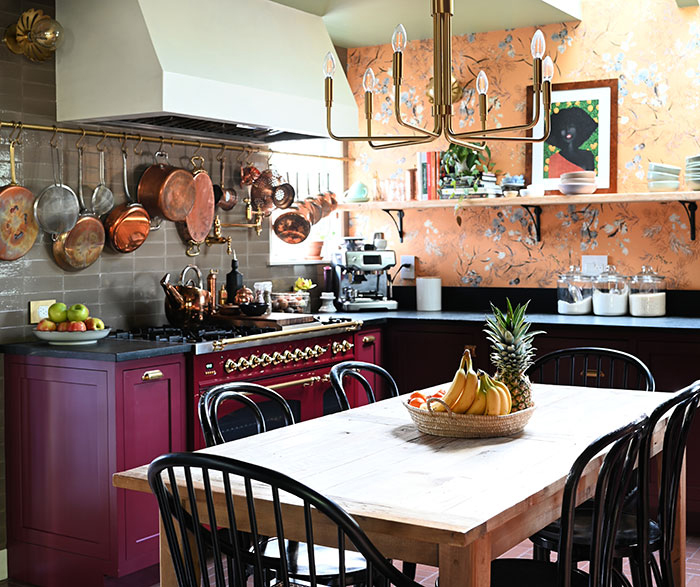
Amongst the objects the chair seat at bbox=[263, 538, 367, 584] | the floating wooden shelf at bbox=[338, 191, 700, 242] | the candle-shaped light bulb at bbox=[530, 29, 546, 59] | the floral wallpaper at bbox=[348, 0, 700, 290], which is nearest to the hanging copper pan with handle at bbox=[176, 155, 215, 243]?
the floating wooden shelf at bbox=[338, 191, 700, 242]

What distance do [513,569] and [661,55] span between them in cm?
324

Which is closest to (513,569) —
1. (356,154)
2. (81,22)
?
(81,22)

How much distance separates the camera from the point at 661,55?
4.88m

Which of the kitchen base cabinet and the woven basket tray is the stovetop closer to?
the kitchen base cabinet

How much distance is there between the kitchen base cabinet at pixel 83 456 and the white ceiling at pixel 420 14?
81.0 inches

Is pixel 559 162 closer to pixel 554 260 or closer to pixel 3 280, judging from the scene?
pixel 554 260

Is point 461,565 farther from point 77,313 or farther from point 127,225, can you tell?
point 127,225

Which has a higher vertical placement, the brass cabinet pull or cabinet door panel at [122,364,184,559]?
the brass cabinet pull

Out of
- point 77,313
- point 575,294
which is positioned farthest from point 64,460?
point 575,294

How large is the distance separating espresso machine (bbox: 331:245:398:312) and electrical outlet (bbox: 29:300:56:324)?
71.5 inches

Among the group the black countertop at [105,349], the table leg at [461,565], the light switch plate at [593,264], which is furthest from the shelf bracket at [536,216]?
the table leg at [461,565]

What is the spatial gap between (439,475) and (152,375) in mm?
1763

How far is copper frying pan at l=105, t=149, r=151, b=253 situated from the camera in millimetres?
4246

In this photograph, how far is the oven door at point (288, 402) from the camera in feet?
13.2
